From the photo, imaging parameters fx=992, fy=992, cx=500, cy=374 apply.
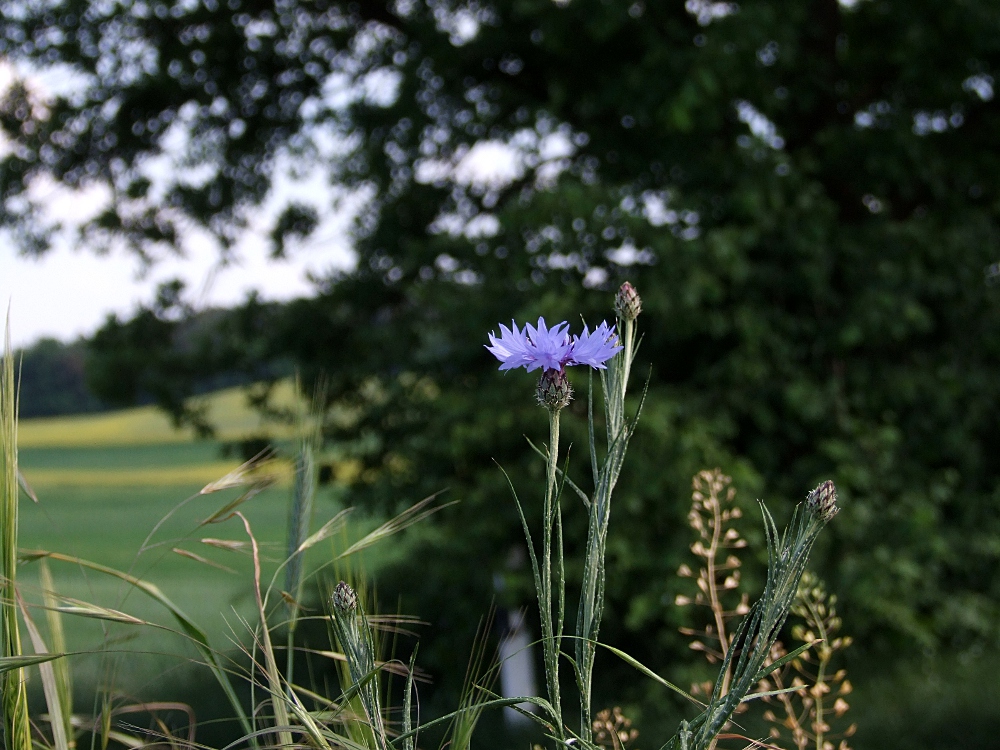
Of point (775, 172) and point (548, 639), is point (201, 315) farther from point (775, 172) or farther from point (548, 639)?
point (548, 639)

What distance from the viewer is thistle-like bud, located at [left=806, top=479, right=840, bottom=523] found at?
0.81 metres

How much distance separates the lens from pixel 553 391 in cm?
95

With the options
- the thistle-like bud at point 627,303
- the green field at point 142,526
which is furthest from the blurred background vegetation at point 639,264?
the thistle-like bud at point 627,303

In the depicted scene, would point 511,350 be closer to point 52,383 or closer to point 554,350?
point 554,350

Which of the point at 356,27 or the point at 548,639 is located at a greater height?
the point at 356,27

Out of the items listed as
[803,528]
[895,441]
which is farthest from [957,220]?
Result: [803,528]

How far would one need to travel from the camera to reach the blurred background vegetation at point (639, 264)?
4.47 m

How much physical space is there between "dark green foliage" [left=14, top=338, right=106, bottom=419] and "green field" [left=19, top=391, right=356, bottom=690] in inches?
45.1

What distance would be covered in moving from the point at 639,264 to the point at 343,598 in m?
3.91

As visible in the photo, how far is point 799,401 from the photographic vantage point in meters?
4.60

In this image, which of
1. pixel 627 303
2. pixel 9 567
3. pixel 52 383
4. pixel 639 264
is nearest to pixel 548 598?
pixel 627 303

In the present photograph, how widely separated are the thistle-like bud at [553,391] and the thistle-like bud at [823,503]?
25 cm

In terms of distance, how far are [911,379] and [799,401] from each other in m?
0.68

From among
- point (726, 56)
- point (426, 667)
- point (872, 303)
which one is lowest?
point (426, 667)
